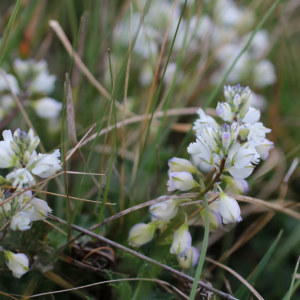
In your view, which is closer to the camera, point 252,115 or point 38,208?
point 38,208

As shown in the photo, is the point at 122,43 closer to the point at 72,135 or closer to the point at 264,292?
the point at 72,135

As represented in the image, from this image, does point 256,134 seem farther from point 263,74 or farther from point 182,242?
point 263,74

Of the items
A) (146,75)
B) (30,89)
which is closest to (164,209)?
(30,89)

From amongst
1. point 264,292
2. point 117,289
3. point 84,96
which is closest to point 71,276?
point 117,289

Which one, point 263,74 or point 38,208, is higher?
point 263,74

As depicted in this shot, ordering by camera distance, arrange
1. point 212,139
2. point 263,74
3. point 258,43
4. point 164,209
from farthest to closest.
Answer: point 258,43 < point 263,74 < point 164,209 < point 212,139

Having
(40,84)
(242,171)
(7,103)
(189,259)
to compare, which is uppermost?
(242,171)

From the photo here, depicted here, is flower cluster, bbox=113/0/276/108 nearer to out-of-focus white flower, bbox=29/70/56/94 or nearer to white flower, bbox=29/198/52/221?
out-of-focus white flower, bbox=29/70/56/94
